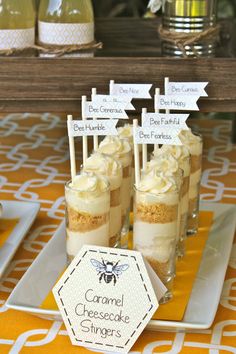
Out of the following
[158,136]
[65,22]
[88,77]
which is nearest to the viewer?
[158,136]

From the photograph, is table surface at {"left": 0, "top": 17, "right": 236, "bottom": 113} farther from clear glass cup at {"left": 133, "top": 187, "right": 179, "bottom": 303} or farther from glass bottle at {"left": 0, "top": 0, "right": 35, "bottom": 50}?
clear glass cup at {"left": 133, "top": 187, "right": 179, "bottom": 303}

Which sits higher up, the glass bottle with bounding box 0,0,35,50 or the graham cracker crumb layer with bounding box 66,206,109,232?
the glass bottle with bounding box 0,0,35,50

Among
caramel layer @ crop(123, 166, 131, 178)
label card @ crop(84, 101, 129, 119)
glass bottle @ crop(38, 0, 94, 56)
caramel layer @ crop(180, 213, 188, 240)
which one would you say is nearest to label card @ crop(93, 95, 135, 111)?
label card @ crop(84, 101, 129, 119)

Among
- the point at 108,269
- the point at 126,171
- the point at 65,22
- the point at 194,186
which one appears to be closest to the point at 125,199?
the point at 126,171

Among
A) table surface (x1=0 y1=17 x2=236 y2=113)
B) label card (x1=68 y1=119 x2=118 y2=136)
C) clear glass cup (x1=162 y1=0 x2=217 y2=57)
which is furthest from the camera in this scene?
clear glass cup (x1=162 y1=0 x2=217 y2=57)

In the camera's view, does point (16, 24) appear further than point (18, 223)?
Yes

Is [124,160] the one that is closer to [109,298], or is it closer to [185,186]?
[185,186]
